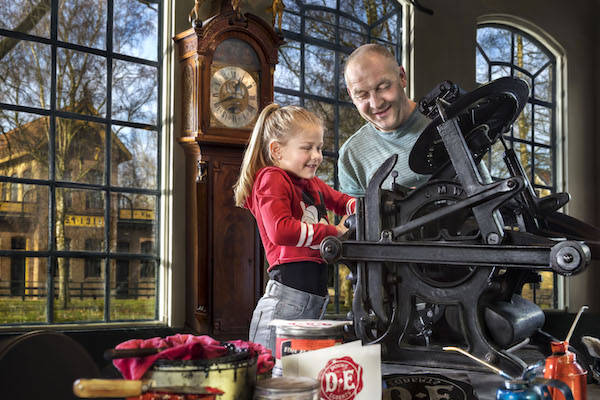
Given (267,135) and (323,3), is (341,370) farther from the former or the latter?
(323,3)

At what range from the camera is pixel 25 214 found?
137 inches

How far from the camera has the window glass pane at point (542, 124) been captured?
272 inches

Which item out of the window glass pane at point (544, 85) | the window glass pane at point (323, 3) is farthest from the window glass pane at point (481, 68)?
the window glass pane at point (323, 3)

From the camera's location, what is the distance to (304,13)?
491cm

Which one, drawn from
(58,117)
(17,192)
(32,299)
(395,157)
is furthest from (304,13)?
(395,157)

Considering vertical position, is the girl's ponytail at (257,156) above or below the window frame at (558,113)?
below

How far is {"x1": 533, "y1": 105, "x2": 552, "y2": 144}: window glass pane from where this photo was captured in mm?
6898

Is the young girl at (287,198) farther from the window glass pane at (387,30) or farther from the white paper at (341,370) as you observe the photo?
the window glass pane at (387,30)

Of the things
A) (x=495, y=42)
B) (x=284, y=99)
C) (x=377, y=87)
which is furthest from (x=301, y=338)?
(x=495, y=42)

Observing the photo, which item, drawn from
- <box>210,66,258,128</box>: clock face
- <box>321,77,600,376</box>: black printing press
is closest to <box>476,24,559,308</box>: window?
<box>210,66,258,128</box>: clock face

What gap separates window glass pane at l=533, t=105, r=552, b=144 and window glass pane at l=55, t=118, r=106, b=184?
481 cm

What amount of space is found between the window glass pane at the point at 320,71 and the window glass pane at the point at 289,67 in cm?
9

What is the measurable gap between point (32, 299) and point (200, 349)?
119 inches

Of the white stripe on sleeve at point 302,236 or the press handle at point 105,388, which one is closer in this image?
the press handle at point 105,388
